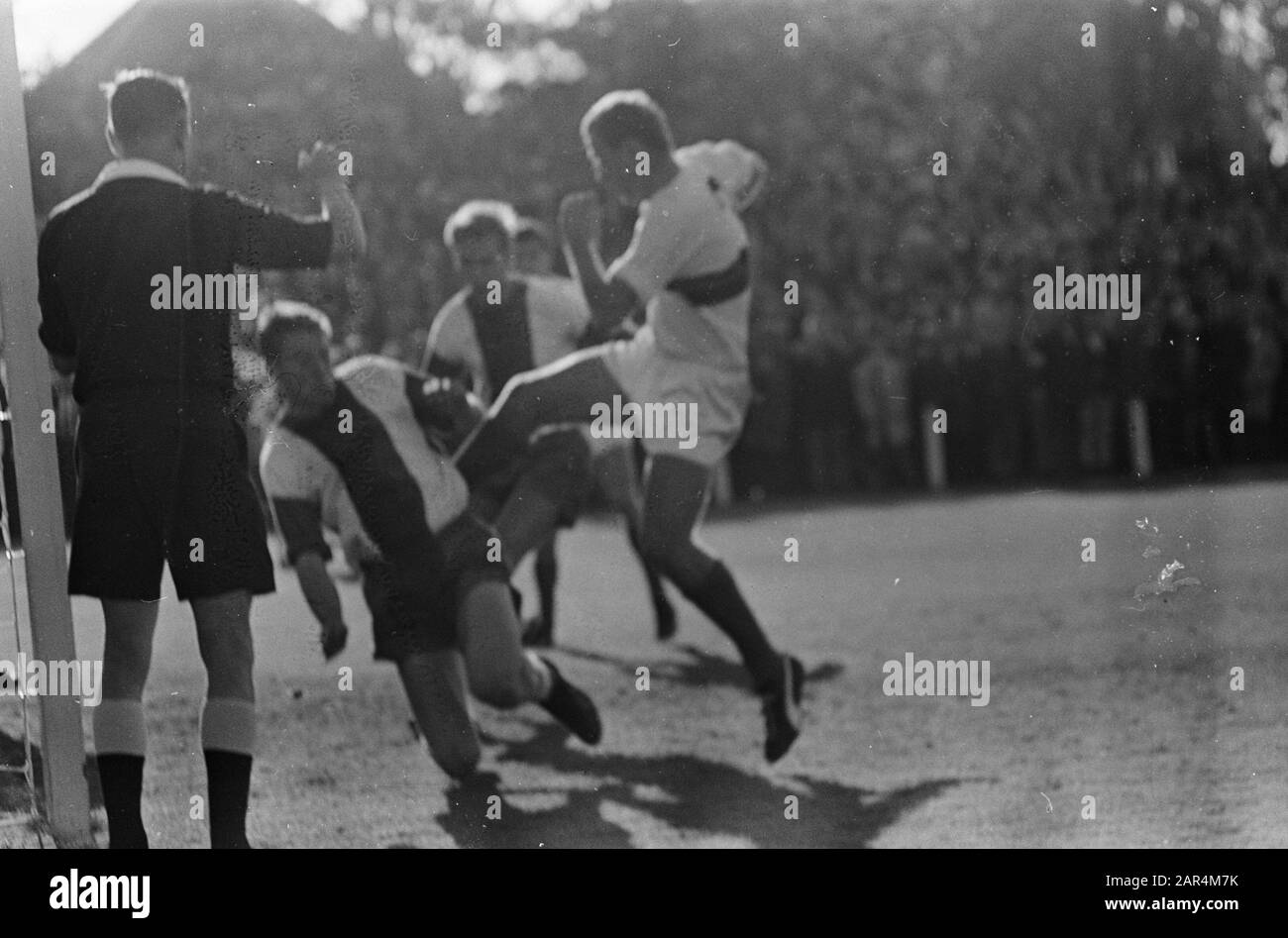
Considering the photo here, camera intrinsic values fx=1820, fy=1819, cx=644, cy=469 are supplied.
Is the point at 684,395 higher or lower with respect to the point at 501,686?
higher

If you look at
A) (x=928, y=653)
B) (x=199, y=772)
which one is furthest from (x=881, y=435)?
(x=199, y=772)

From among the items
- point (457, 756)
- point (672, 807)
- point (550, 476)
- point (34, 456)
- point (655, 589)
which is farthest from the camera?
point (655, 589)

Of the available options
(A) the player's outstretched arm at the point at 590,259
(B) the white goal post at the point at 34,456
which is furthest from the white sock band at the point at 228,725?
(A) the player's outstretched arm at the point at 590,259

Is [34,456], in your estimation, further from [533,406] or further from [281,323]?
[533,406]

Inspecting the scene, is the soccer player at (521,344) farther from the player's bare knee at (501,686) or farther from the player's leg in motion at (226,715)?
the player's leg in motion at (226,715)

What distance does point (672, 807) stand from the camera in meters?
3.95

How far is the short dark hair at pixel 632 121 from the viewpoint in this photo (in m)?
4.00

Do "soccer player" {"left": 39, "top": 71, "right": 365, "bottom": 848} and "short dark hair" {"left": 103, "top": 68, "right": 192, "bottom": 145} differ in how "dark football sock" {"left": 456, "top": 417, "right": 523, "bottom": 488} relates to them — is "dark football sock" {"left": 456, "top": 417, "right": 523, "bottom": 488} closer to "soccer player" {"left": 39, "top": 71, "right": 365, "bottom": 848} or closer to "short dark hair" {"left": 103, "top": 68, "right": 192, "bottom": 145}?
"soccer player" {"left": 39, "top": 71, "right": 365, "bottom": 848}

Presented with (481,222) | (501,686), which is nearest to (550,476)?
(501,686)

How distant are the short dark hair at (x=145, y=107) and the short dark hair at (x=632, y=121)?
0.91 m

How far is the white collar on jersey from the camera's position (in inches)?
147

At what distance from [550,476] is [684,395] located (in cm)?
39

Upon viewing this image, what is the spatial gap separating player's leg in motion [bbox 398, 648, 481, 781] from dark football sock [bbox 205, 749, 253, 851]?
48 cm
